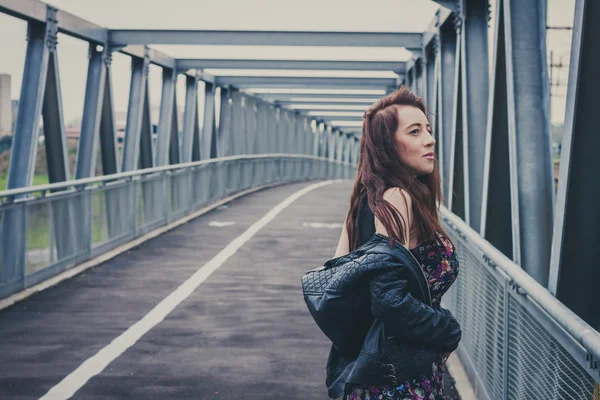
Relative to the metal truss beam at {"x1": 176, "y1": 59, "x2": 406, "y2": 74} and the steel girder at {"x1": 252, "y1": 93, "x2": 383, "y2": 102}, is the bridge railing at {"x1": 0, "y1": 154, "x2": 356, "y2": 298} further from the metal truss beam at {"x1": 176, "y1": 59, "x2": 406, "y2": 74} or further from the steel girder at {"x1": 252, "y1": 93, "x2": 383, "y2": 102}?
the steel girder at {"x1": 252, "y1": 93, "x2": 383, "y2": 102}

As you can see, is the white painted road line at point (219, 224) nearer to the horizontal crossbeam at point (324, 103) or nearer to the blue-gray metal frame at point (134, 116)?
the blue-gray metal frame at point (134, 116)

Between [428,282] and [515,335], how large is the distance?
1.97m

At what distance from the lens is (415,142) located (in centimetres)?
301

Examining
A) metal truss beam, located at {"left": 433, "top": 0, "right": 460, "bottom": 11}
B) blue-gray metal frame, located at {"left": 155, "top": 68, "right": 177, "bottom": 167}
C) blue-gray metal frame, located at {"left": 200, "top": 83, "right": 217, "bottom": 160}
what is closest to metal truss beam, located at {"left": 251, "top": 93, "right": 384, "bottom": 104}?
blue-gray metal frame, located at {"left": 200, "top": 83, "right": 217, "bottom": 160}

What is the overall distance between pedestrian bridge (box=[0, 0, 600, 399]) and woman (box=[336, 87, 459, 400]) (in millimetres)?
505

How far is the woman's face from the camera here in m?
3.00

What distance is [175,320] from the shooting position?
8703mm

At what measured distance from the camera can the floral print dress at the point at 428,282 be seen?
298 cm

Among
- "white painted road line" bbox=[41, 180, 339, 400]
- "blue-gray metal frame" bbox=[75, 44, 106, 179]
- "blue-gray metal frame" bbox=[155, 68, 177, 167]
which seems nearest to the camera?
"white painted road line" bbox=[41, 180, 339, 400]

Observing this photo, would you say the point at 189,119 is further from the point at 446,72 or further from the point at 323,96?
the point at 323,96

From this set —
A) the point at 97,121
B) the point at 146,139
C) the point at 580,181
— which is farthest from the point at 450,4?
the point at 146,139

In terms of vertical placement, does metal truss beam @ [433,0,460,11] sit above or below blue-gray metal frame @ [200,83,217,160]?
above

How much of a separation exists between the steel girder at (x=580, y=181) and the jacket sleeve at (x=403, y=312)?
91.3 inches

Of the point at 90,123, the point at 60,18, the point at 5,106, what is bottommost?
the point at 90,123
